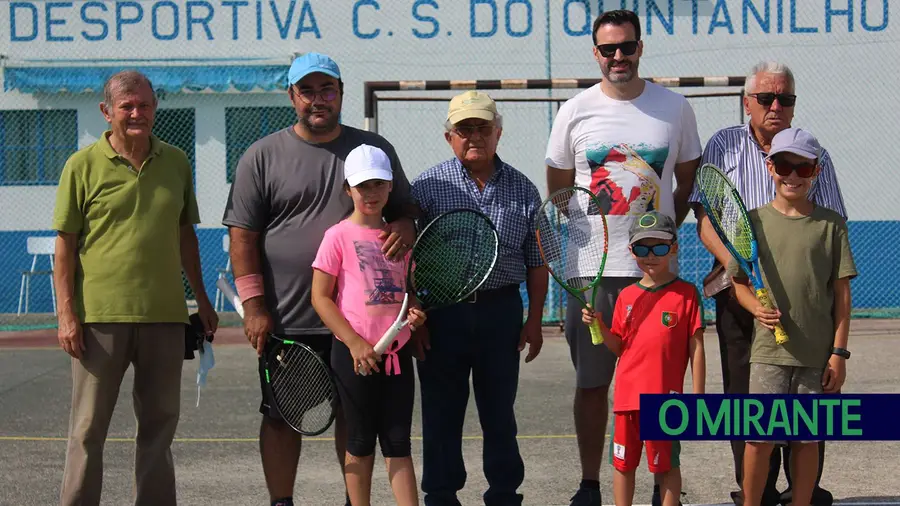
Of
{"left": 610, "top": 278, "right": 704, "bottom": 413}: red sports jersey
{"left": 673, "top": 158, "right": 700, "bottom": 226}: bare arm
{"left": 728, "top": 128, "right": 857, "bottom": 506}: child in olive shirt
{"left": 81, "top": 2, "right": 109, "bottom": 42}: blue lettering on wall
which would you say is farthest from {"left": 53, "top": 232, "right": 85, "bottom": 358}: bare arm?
{"left": 81, "top": 2, "right": 109, "bottom": 42}: blue lettering on wall

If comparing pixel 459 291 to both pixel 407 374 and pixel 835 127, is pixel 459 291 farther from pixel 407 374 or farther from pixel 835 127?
pixel 835 127

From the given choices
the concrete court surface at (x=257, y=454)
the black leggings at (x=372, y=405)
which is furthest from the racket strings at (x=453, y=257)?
the concrete court surface at (x=257, y=454)

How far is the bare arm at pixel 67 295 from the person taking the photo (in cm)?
502

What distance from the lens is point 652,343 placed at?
5016 millimetres

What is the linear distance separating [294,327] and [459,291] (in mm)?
750

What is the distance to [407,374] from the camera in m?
5.06

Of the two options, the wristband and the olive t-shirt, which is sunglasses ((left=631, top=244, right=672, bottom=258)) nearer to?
the olive t-shirt

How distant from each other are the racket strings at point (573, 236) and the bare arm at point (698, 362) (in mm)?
501

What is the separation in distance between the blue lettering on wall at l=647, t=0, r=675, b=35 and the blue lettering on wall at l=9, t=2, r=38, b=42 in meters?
8.18

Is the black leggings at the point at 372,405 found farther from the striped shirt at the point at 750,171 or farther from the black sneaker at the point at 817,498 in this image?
the black sneaker at the point at 817,498

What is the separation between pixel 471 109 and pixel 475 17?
11.3 metres

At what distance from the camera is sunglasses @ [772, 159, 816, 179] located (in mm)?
5012

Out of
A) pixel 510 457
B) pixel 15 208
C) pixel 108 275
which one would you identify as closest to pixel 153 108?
pixel 108 275

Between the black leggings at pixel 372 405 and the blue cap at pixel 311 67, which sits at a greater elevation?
the blue cap at pixel 311 67
